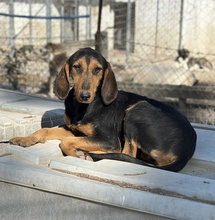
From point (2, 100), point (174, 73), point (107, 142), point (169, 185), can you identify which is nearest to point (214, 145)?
point (107, 142)

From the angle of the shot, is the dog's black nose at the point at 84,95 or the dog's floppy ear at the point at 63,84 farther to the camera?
the dog's floppy ear at the point at 63,84

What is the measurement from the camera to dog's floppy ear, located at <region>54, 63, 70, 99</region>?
422 cm

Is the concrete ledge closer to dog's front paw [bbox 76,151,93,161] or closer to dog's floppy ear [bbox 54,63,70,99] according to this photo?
dog's floppy ear [bbox 54,63,70,99]

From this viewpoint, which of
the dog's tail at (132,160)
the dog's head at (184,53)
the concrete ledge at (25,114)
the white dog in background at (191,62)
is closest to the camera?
the dog's tail at (132,160)

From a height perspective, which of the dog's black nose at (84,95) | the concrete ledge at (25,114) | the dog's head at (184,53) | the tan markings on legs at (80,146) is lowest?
the dog's head at (184,53)

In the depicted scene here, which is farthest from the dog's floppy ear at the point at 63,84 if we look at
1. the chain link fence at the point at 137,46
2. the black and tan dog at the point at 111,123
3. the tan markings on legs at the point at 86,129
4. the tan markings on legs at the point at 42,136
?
the chain link fence at the point at 137,46

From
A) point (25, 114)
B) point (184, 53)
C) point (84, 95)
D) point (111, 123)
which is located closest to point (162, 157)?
point (111, 123)

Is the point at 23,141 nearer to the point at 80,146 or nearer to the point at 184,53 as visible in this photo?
the point at 80,146

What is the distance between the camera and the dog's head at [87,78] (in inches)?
156

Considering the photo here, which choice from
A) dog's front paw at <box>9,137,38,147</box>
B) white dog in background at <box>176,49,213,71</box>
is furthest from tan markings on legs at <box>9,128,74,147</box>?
white dog in background at <box>176,49,213,71</box>

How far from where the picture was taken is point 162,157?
12.8 feet

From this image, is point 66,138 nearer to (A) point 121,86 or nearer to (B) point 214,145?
(B) point 214,145

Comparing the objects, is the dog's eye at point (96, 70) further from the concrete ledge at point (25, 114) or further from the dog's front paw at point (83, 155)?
the concrete ledge at point (25, 114)

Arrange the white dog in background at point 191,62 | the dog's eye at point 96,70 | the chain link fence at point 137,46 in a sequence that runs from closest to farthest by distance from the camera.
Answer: the dog's eye at point 96,70
the chain link fence at point 137,46
the white dog in background at point 191,62
